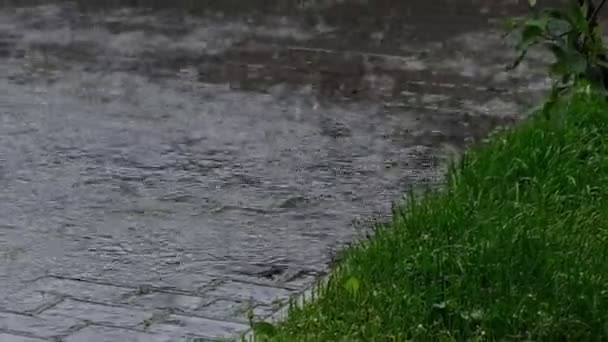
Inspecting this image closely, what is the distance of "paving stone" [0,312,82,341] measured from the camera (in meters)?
5.05

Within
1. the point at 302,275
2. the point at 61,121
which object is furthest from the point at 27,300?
the point at 61,121

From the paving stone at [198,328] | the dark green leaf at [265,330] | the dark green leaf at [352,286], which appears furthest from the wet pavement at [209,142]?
the dark green leaf at [352,286]

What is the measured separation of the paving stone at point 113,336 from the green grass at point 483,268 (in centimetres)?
47

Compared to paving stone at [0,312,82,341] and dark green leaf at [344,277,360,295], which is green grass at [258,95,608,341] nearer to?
dark green leaf at [344,277,360,295]

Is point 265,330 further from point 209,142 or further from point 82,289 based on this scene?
point 209,142

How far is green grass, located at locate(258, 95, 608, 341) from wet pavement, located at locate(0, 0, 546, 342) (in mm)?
376

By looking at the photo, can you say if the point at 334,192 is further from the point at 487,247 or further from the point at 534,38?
the point at 534,38

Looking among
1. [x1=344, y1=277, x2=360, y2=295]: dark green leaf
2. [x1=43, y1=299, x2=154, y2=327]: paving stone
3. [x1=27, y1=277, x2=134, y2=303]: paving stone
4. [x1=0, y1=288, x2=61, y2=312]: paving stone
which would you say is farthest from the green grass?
[x1=0, y1=288, x2=61, y2=312]: paving stone

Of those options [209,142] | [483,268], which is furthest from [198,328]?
[209,142]

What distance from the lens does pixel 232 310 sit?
531 centimetres

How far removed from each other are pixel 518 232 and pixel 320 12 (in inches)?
316

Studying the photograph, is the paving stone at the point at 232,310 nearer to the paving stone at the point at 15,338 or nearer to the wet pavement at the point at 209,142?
the wet pavement at the point at 209,142

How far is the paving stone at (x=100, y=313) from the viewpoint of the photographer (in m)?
5.18

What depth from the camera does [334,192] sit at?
715 cm
